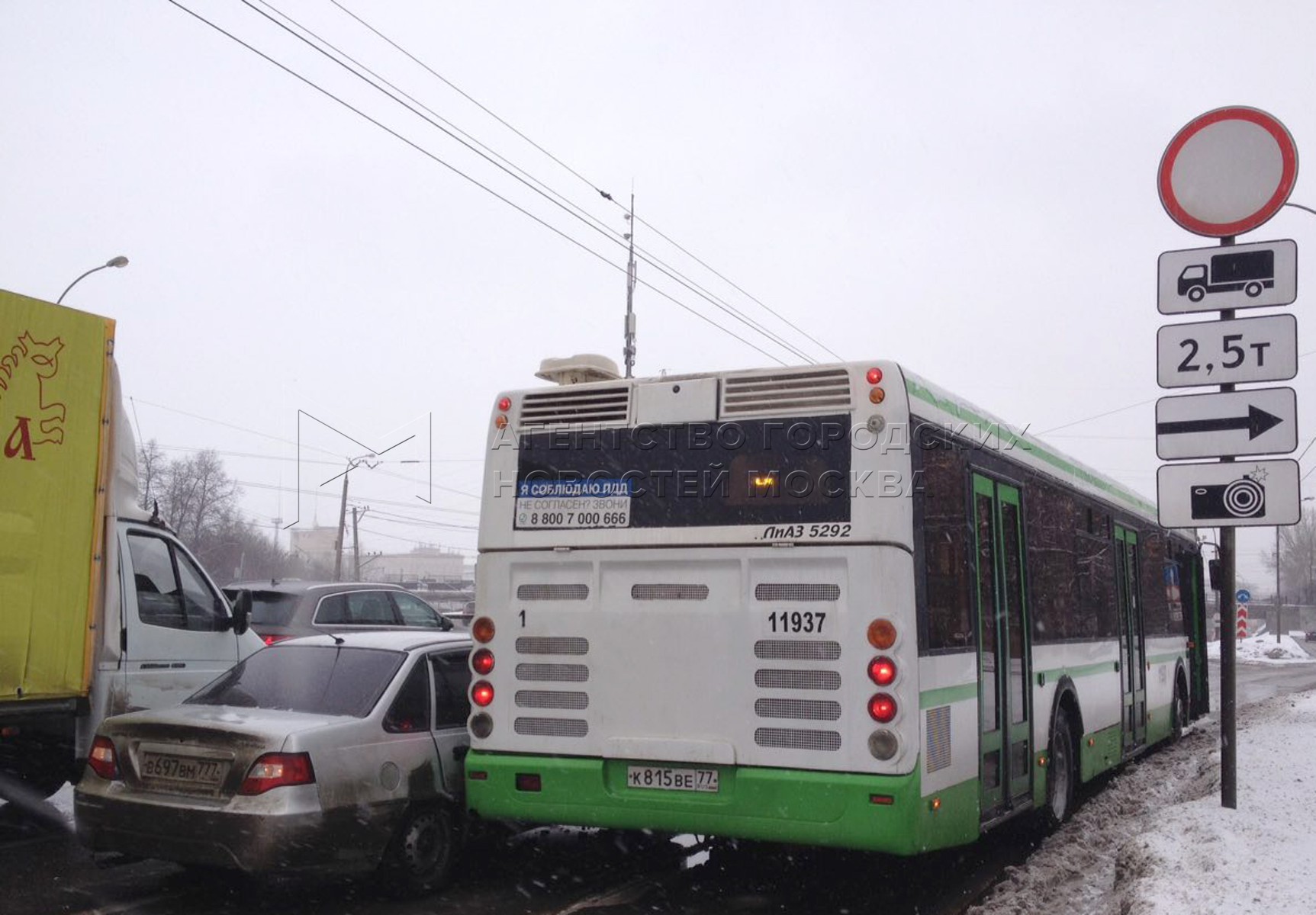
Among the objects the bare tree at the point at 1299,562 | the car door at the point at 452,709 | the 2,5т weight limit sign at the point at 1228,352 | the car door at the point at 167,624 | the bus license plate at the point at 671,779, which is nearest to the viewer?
the bus license plate at the point at 671,779

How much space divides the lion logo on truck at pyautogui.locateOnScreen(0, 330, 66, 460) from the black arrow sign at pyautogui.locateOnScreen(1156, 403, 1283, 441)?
699 centimetres

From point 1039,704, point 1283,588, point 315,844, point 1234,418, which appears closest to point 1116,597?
point 1039,704

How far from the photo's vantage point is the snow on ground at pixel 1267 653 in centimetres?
5034

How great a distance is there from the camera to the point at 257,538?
80000 millimetres

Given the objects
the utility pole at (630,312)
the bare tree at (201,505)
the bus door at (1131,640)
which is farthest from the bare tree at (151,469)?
the bus door at (1131,640)

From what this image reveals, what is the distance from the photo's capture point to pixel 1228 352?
7.60 metres

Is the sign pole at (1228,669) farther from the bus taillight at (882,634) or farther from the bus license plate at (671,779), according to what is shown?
the bus license plate at (671,779)

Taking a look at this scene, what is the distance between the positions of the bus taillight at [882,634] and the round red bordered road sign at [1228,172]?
3.68 meters

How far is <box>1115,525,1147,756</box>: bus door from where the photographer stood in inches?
452

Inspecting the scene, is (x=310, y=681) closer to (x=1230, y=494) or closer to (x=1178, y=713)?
(x=1230, y=494)

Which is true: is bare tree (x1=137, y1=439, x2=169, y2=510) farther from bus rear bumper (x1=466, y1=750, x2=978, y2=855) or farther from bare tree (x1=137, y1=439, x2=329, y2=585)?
bus rear bumper (x1=466, y1=750, x2=978, y2=855)

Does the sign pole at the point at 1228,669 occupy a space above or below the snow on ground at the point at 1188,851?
above

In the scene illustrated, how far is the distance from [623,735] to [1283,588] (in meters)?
147

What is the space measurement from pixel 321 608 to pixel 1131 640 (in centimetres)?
868
